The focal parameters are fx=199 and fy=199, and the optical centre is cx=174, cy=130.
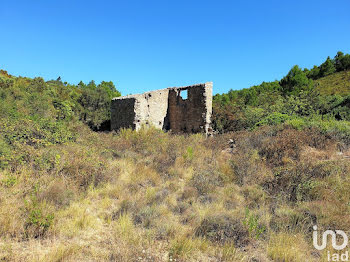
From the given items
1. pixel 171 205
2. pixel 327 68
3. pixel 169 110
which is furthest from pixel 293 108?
pixel 327 68

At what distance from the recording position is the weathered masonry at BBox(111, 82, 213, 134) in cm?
1232

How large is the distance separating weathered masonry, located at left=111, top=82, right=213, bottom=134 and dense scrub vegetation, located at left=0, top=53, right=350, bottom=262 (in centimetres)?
456

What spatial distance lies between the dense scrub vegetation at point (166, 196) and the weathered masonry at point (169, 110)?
4563 millimetres

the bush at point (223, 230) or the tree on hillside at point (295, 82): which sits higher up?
the tree on hillside at point (295, 82)

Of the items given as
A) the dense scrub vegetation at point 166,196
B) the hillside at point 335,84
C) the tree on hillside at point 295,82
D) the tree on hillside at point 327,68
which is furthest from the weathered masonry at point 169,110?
the tree on hillside at point 327,68

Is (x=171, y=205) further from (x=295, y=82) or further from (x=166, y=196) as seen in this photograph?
(x=295, y=82)

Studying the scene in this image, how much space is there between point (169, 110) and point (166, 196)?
10606mm

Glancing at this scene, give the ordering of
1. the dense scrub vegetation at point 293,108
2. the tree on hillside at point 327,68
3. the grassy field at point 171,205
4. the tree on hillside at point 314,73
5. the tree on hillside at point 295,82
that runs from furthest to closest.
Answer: the tree on hillside at point 314,73 → the tree on hillside at point 327,68 → the tree on hillside at point 295,82 → the dense scrub vegetation at point 293,108 → the grassy field at point 171,205

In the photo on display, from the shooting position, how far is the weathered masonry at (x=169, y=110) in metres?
12.3

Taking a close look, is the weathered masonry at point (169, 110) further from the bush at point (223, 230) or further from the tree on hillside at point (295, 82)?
the tree on hillside at point (295, 82)

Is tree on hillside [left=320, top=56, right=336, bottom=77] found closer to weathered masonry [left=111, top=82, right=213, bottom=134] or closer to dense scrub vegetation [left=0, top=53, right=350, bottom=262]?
weathered masonry [left=111, top=82, right=213, bottom=134]

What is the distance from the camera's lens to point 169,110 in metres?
14.6

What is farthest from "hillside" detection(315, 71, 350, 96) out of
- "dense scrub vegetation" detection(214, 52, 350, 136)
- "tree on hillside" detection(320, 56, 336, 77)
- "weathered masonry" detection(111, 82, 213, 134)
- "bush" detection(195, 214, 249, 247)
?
Result: "bush" detection(195, 214, 249, 247)

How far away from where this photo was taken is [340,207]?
350 cm
